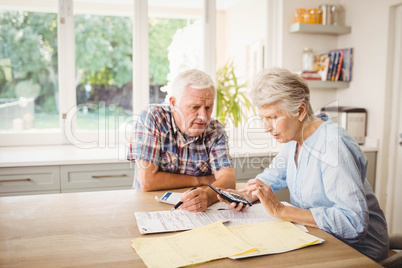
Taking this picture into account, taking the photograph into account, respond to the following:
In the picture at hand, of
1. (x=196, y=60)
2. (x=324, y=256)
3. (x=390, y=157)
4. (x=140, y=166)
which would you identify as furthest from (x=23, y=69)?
(x=390, y=157)

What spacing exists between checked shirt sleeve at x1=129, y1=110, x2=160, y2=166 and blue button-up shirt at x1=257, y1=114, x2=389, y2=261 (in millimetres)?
673

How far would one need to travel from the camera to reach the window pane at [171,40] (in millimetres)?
3256

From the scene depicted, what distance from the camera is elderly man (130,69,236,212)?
1.79m

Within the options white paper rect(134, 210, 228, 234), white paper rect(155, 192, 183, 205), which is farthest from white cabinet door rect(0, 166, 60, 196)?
white paper rect(134, 210, 228, 234)

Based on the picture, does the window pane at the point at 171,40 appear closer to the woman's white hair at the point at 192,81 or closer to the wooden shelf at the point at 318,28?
the wooden shelf at the point at 318,28

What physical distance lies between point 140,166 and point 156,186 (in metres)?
0.14

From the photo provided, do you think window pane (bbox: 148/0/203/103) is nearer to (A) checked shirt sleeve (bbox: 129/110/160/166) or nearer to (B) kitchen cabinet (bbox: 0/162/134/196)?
(B) kitchen cabinet (bbox: 0/162/134/196)

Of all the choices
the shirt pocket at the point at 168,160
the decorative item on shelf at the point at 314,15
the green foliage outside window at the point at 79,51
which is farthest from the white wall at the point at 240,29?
the shirt pocket at the point at 168,160

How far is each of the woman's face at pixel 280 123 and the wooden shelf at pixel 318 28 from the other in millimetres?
2021

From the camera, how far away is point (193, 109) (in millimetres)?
1817

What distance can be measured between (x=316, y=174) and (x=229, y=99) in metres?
2.15

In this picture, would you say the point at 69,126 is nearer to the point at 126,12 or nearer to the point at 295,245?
the point at 126,12

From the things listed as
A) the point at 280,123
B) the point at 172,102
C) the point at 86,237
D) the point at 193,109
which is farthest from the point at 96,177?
the point at 280,123

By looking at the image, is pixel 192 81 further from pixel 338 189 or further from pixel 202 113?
pixel 338 189
